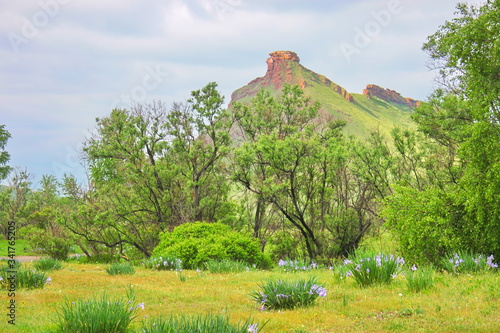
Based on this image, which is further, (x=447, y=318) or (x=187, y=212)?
(x=187, y=212)

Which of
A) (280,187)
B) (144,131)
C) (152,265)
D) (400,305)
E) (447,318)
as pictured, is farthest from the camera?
(144,131)

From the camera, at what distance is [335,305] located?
24.1 feet

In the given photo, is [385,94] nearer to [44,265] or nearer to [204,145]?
[204,145]

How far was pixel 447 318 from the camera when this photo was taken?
20.5 feet

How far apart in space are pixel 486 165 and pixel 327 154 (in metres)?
10.0

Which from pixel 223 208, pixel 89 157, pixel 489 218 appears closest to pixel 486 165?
pixel 489 218

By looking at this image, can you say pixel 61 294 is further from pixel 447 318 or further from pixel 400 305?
pixel 447 318

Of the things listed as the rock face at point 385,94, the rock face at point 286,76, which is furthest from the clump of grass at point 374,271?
the rock face at point 385,94

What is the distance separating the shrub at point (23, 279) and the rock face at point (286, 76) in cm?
12342

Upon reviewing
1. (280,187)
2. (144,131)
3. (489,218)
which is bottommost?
(489,218)

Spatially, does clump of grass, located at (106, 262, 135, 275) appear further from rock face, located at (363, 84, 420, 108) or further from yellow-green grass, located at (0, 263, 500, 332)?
rock face, located at (363, 84, 420, 108)

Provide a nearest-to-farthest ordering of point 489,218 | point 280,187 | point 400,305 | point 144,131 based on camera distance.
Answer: point 400,305 < point 489,218 < point 280,187 < point 144,131

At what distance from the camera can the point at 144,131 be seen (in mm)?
26766

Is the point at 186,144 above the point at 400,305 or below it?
above
